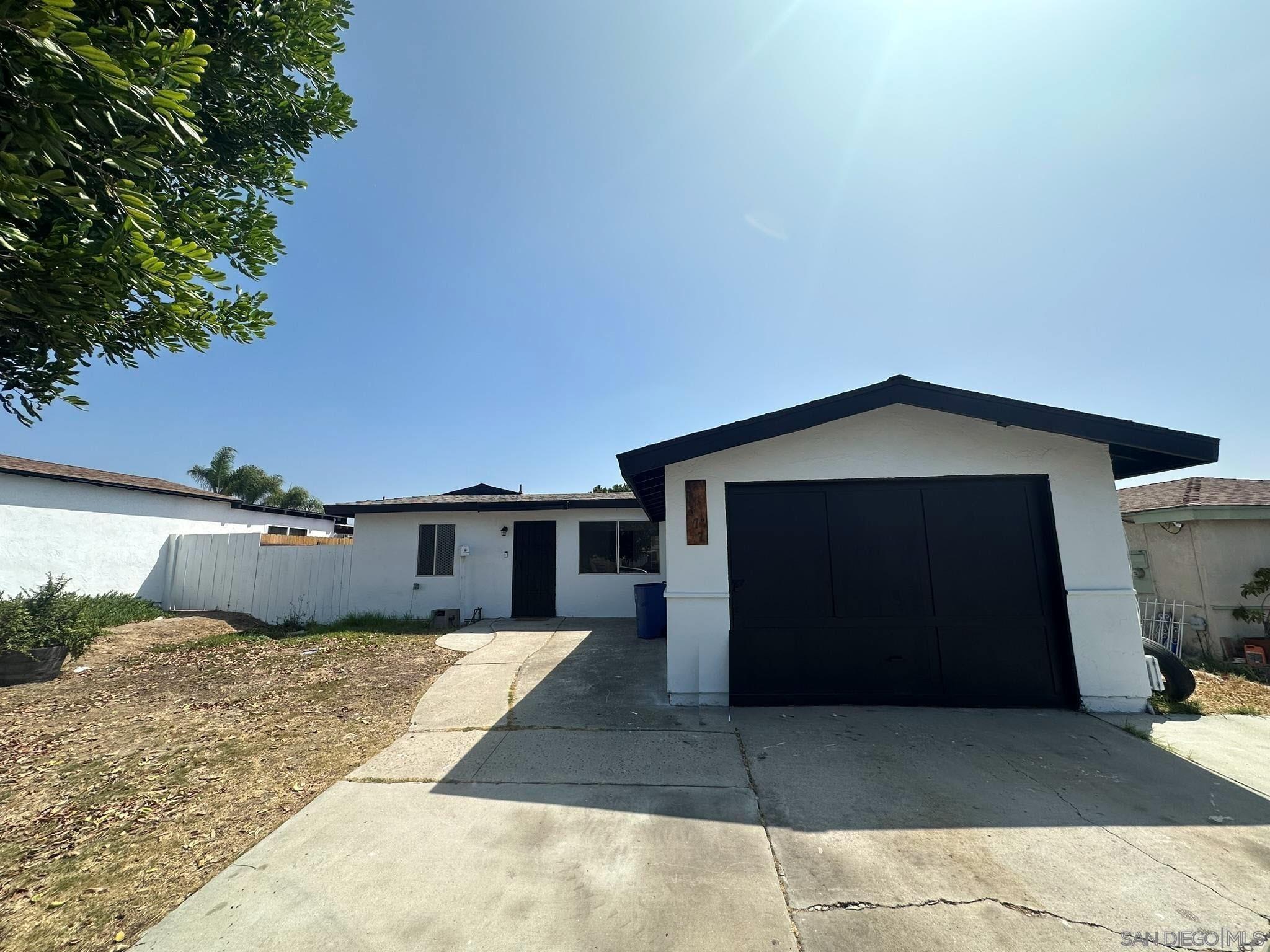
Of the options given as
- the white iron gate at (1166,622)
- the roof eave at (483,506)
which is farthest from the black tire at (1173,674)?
the roof eave at (483,506)

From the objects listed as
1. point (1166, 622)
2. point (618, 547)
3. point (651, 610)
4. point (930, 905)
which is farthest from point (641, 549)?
point (1166, 622)

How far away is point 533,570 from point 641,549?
8.88 feet

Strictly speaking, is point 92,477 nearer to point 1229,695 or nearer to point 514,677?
point 514,677

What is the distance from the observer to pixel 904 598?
5.20 meters

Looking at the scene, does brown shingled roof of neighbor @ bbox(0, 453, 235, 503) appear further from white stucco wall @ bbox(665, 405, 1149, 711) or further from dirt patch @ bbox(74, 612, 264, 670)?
white stucco wall @ bbox(665, 405, 1149, 711)

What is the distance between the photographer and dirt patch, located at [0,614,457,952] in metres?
2.52

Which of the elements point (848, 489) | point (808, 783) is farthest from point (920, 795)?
point (848, 489)

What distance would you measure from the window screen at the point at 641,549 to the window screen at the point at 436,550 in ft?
13.9

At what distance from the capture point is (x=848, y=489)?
5453 millimetres

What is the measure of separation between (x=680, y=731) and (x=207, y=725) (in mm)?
4893

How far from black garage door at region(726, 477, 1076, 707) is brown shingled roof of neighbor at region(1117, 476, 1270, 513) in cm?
575

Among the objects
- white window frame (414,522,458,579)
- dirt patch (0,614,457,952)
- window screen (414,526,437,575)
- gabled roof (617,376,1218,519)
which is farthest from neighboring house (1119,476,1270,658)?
window screen (414,526,437,575)

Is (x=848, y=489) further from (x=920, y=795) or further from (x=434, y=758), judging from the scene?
(x=434, y=758)

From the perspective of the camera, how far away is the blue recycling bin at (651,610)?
9117 mm
